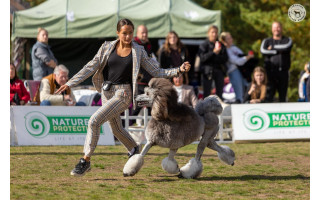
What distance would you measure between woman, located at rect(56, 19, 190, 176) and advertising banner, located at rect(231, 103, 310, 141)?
16.5ft

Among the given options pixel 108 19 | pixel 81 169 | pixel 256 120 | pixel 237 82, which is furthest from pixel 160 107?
pixel 108 19

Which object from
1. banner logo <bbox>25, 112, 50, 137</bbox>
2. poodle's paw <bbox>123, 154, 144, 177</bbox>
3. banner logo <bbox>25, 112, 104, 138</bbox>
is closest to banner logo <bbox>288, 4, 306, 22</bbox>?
poodle's paw <bbox>123, 154, 144, 177</bbox>

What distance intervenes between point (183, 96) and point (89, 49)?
6.20 metres

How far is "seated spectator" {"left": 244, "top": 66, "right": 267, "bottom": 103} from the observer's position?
41.5 feet

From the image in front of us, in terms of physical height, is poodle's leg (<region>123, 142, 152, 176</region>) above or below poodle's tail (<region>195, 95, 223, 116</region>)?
below

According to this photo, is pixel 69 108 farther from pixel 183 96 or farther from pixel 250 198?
pixel 250 198

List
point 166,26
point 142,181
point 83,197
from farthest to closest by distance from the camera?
point 166,26
point 142,181
point 83,197

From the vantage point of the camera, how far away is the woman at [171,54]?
1238cm

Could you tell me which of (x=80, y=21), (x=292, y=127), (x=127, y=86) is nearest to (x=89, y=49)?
(x=80, y=21)

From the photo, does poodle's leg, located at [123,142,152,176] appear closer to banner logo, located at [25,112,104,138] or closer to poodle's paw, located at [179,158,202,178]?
poodle's paw, located at [179,158,202,178]

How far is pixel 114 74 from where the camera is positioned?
7.30 meters

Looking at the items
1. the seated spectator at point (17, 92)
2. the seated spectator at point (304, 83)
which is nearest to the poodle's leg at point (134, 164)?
the seated spectator at point (17, 92)

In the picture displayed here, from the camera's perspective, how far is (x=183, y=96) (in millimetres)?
12070

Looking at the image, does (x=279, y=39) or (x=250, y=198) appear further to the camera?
(x=279, y=39)
